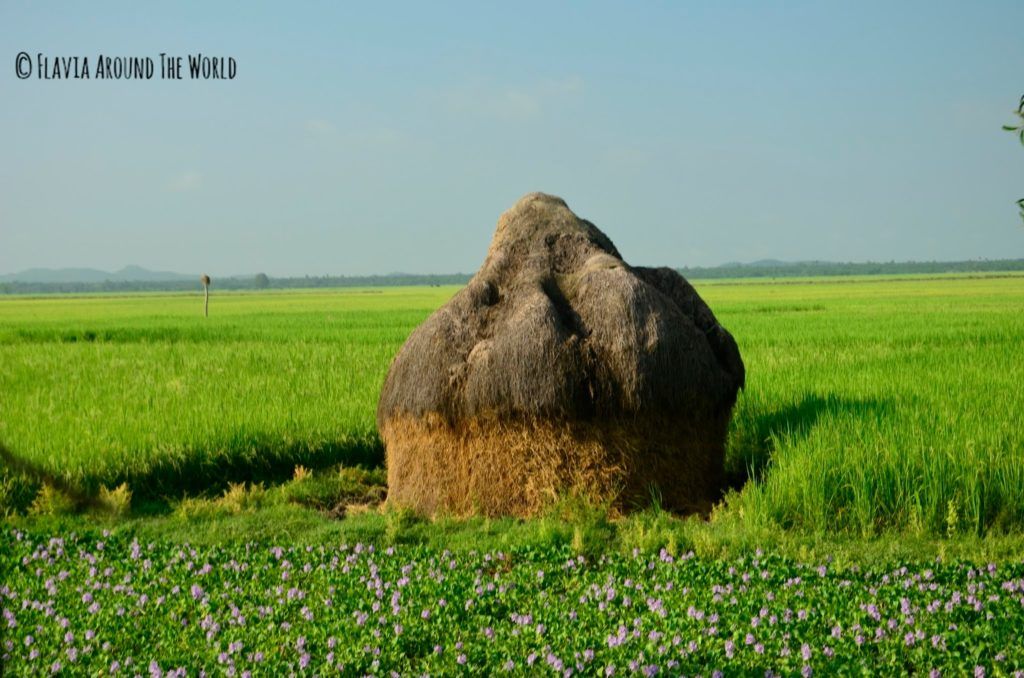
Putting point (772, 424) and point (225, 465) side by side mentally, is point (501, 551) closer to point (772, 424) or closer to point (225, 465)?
point (225, 465)

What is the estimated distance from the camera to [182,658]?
5496 mm

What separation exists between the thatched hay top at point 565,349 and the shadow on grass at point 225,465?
1874 mm

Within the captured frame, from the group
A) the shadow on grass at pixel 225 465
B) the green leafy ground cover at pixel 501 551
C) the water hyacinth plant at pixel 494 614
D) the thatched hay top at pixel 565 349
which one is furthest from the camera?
the shadow on grass at pixel 225 465

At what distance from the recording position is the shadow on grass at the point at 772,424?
9867 millimetres

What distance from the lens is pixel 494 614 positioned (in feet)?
20.1

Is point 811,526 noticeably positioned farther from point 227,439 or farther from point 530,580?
point 227,439

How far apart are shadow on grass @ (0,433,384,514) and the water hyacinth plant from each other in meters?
2.26

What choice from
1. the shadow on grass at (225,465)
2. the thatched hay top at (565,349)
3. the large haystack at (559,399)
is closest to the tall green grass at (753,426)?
the shadow on grass at (225,465)

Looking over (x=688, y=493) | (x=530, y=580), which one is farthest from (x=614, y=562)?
(x=688, y=493)

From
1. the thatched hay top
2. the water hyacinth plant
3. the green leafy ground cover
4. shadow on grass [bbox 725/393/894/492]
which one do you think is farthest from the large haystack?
the water hyacinth plant

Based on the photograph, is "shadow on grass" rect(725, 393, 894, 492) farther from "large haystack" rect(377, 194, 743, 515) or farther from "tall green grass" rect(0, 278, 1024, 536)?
"large haystack" rect(377, 194, 743, 515)

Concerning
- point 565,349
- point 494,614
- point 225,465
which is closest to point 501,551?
point 494,614

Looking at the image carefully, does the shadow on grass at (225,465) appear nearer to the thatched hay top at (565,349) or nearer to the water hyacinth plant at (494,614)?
the thatched hay top at (565,349)

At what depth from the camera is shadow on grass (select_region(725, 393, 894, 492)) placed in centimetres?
987
